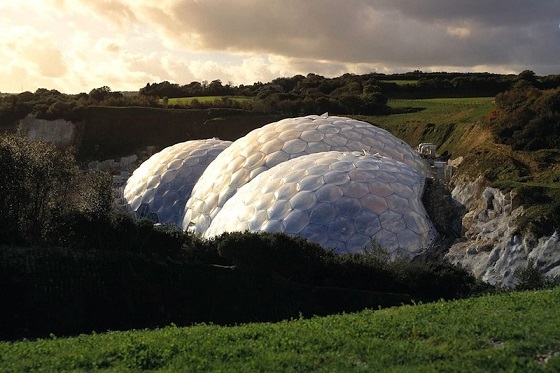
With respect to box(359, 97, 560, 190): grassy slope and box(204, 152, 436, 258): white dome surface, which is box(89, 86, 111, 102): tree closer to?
box(359, 97, 560, 190): grassy slope

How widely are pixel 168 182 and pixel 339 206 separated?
13746 millimetres

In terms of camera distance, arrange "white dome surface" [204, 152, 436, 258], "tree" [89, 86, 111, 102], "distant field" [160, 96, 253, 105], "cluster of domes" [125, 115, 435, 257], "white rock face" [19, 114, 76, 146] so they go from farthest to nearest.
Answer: "tree" [89, 86, 111, 102]
"distant field" [160, 96, 253, 105]
"white rock face" [19, 114, 76, 146]
"cluster of domes" [125, 115, 435, 257]
"white dome surface" [204, 152, 436, 258]

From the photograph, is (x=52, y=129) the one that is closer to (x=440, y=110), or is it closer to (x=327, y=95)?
(x=327, y=95)

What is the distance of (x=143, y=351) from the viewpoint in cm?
786

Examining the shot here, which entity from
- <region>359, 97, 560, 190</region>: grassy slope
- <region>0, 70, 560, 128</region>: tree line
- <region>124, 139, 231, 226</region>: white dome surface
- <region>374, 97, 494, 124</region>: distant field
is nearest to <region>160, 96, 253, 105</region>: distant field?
<region>0, 70, 560, 128</region>: tree line

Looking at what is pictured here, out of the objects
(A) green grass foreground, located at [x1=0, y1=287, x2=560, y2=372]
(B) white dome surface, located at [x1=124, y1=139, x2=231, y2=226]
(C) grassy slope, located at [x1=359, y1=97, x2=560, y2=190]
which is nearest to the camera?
(A) green grass foreground, located at [x1=0, y1=287, x2=560, y2=372]

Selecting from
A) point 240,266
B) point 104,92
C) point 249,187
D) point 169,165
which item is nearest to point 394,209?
point 249,187

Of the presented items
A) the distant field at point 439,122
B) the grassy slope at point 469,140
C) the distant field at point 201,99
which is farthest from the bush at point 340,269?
the distant field at point 201,99

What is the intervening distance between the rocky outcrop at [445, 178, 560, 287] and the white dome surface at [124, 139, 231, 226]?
1269 centimetres

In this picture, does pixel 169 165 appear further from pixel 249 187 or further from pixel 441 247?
pixel 441 247

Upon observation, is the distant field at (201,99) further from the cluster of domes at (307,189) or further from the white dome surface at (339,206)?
the white dome surface at (339,206)

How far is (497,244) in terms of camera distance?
22328 millimetres

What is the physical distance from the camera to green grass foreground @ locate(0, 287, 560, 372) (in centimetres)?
693

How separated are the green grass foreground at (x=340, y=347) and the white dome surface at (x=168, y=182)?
22.8 meters
